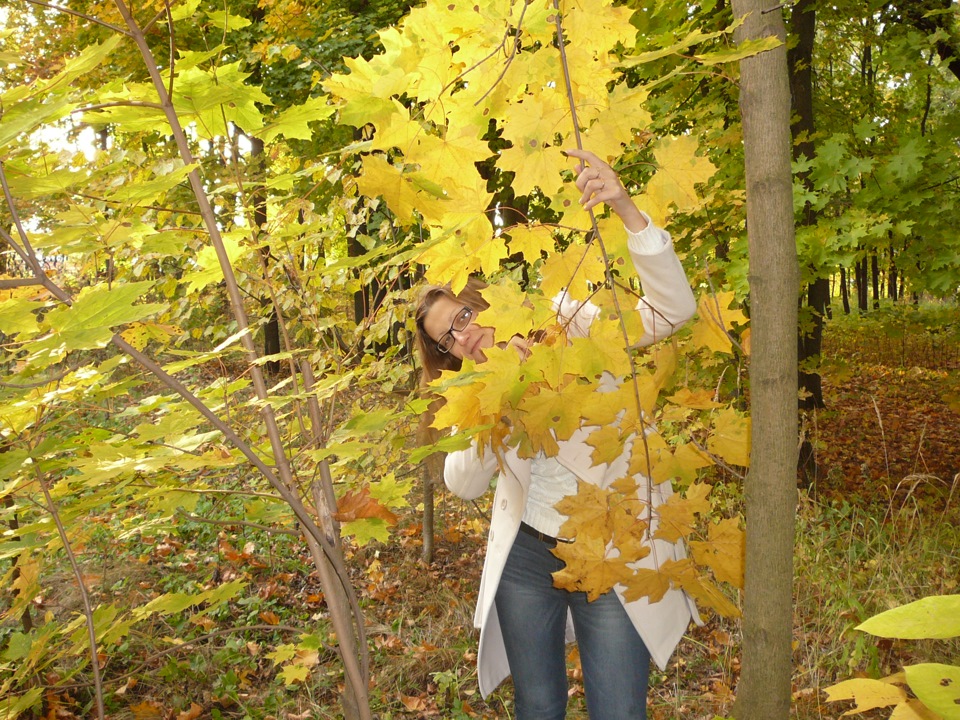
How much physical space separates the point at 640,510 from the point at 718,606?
28 cm

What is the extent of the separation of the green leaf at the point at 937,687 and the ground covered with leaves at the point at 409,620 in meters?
2.06

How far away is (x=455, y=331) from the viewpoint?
6.98 ft

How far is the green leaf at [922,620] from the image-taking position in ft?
1.20

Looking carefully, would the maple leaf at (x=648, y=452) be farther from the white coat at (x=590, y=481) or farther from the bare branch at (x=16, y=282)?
the bare branch at (x=16, y=282)

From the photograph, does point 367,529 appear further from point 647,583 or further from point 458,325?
point 458,325

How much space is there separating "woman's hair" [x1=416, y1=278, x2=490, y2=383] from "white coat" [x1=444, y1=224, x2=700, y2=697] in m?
0.40

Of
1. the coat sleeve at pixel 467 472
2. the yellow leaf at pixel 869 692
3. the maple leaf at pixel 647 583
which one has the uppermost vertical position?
the yellow leaf at pixel 869 692

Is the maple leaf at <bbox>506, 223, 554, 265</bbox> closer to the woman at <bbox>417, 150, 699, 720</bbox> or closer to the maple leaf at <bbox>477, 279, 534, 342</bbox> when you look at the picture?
the maple leaf at <bbox>477, 279, 534, 342</bbox>

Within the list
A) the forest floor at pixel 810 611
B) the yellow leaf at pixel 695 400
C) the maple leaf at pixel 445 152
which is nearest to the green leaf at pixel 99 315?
the maple leaf at pixel 445 152

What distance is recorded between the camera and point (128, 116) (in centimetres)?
125

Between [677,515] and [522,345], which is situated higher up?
[522,345]

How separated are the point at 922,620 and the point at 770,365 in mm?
892

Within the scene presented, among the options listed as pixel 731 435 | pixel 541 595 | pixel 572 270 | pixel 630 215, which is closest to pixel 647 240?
pixel 630 215

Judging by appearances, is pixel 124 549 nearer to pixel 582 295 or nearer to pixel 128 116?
pixel 128 116
